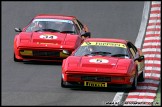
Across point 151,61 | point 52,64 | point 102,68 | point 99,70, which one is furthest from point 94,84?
point 151,61

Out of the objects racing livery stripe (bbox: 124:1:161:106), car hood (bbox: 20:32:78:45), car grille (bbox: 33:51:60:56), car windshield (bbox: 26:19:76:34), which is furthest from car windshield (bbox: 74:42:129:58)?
car windshield (bbox: 26:19:76:34)

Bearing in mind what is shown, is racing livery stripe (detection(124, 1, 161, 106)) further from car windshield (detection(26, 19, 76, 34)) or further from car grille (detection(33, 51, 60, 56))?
car grille (detection(33, 51, 60, 56))

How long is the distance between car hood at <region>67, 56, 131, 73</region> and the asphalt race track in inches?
17.5

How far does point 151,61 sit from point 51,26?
10.0 feet

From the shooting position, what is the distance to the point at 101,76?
16234 millimetres

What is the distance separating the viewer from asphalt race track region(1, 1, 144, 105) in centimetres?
1523

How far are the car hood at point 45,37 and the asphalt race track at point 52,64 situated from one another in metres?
0.66

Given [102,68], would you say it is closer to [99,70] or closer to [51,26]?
[99,70]

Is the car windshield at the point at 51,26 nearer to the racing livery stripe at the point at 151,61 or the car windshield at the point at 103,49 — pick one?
the racing livery stripe at the point at 151,61

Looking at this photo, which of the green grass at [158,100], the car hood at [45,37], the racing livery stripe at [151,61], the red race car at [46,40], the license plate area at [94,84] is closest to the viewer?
the green grass at [158,100]

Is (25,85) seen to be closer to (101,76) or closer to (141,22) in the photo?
(101,76)

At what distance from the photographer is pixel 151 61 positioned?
2017 centimetres

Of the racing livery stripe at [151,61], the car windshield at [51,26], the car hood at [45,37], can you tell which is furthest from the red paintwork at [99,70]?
the car windshield at [51,26]

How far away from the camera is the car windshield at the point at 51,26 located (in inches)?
836
